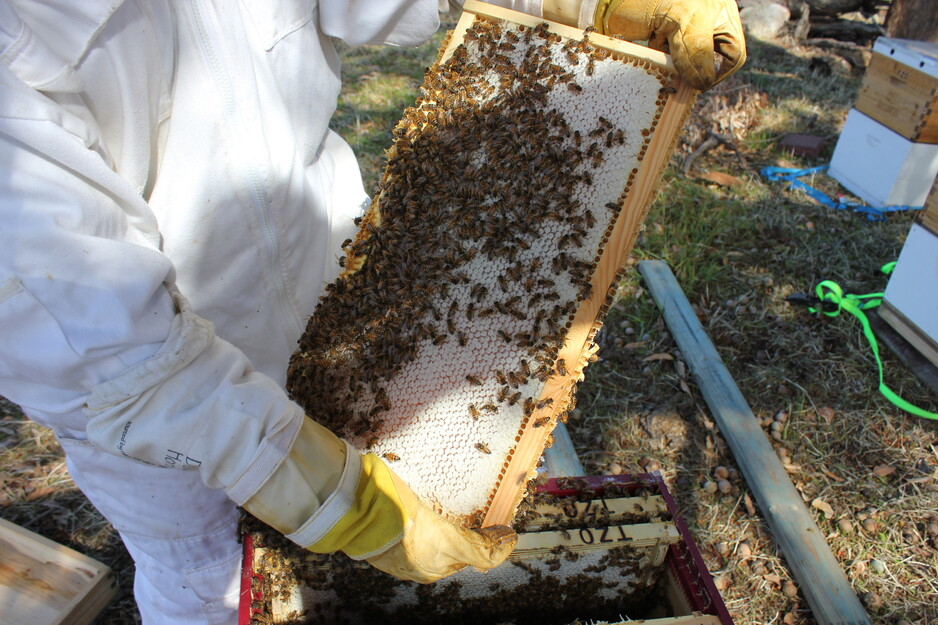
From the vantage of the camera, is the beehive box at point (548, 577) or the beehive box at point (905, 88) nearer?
the beehive box at point (548, 577)

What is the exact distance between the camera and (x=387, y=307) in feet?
7.10

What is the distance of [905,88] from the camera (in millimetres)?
5371

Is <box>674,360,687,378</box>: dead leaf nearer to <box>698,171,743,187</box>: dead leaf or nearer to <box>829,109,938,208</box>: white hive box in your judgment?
<box>698,171,743,187</box>: dead leaf

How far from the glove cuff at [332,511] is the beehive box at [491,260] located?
0.84 ft

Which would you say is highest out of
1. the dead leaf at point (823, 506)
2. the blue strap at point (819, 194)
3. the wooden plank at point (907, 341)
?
the blue strap at point (819, 194)

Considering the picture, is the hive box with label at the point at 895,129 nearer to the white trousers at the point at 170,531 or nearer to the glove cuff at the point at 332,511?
the glove cuff at the point at 332,511

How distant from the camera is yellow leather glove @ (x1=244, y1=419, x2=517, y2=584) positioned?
69.3 inches

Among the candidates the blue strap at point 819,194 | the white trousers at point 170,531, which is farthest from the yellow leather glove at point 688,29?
the blue strap at point 819,194

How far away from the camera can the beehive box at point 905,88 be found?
204 inches

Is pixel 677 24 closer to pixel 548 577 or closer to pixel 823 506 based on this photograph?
pixel 548 577

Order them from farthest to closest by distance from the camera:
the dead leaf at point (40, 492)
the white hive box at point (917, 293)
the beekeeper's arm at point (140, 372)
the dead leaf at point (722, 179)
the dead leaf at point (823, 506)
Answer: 1. the dead leaf at point (722, 179)
2. the white hive box at point (917, 293)
3. the dead leaf at point (40, 492)
4. the dead leaf at point (823, 506)
5. the beekeeper's arm at point (140, 372)

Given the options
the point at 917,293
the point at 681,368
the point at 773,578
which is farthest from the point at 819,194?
the point at 773,578

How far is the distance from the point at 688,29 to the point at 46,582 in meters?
3.65

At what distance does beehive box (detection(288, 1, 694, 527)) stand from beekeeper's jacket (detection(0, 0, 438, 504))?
327 mm
